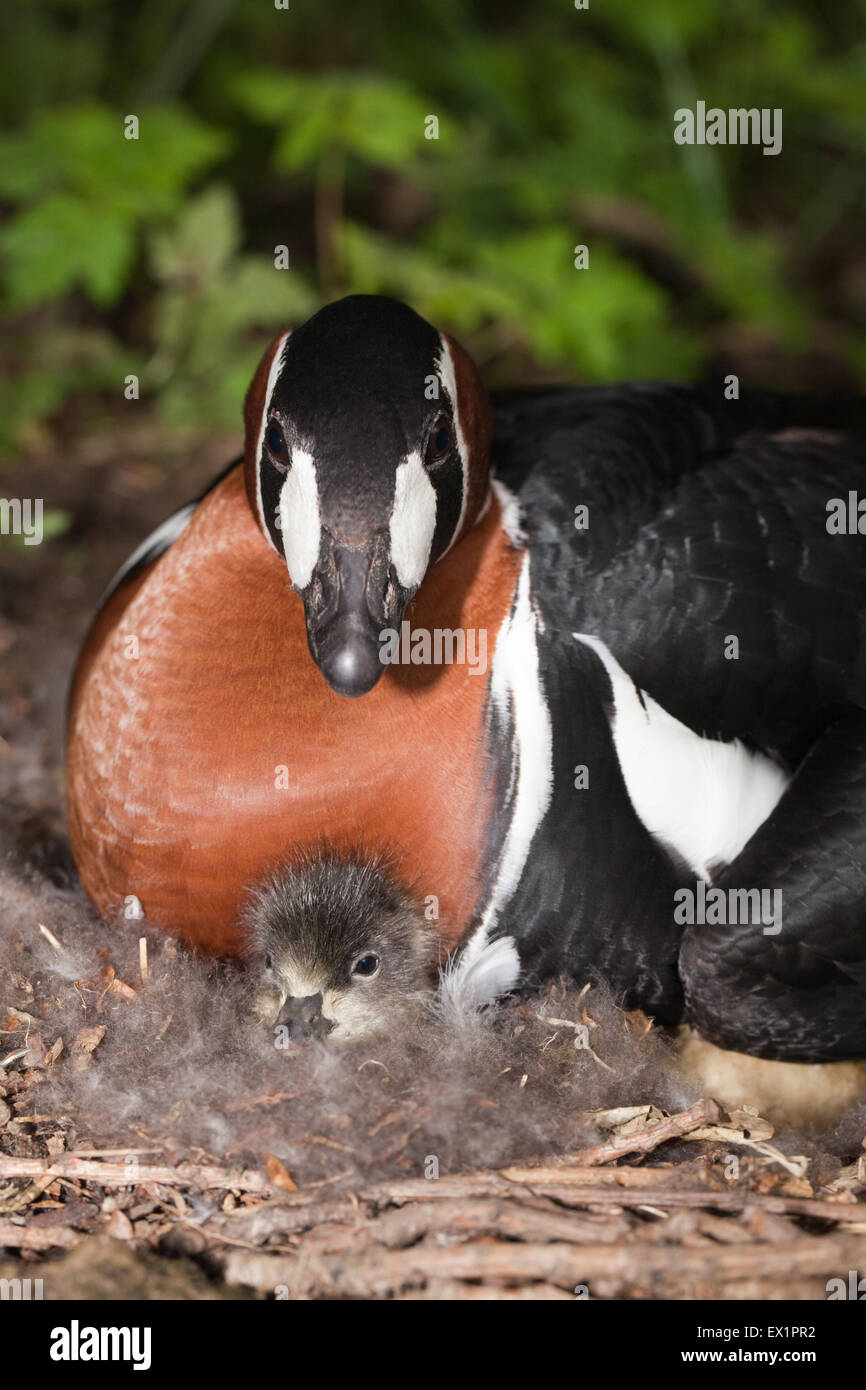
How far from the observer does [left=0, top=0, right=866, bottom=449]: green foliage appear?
458 cm

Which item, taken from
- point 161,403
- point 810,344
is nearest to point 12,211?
point 161,403

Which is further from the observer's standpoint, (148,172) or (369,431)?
(148,172)

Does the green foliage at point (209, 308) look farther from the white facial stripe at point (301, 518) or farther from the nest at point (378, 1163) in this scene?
the nest at point (378, 1163)

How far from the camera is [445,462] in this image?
2.50 meters

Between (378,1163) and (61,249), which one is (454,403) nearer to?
(378,1163)

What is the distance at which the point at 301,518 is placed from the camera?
7.76ft

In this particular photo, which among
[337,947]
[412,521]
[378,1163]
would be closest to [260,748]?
[337,947]

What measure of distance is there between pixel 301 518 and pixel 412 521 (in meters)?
0.19

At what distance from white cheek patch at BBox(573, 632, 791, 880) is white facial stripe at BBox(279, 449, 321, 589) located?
571 mm

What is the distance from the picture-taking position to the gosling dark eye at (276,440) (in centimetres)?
244

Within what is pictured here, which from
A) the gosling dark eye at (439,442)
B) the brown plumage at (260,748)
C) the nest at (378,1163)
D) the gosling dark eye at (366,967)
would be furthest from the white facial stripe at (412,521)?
the nest at (378,1163)

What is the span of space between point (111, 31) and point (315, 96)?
174 centimetres
